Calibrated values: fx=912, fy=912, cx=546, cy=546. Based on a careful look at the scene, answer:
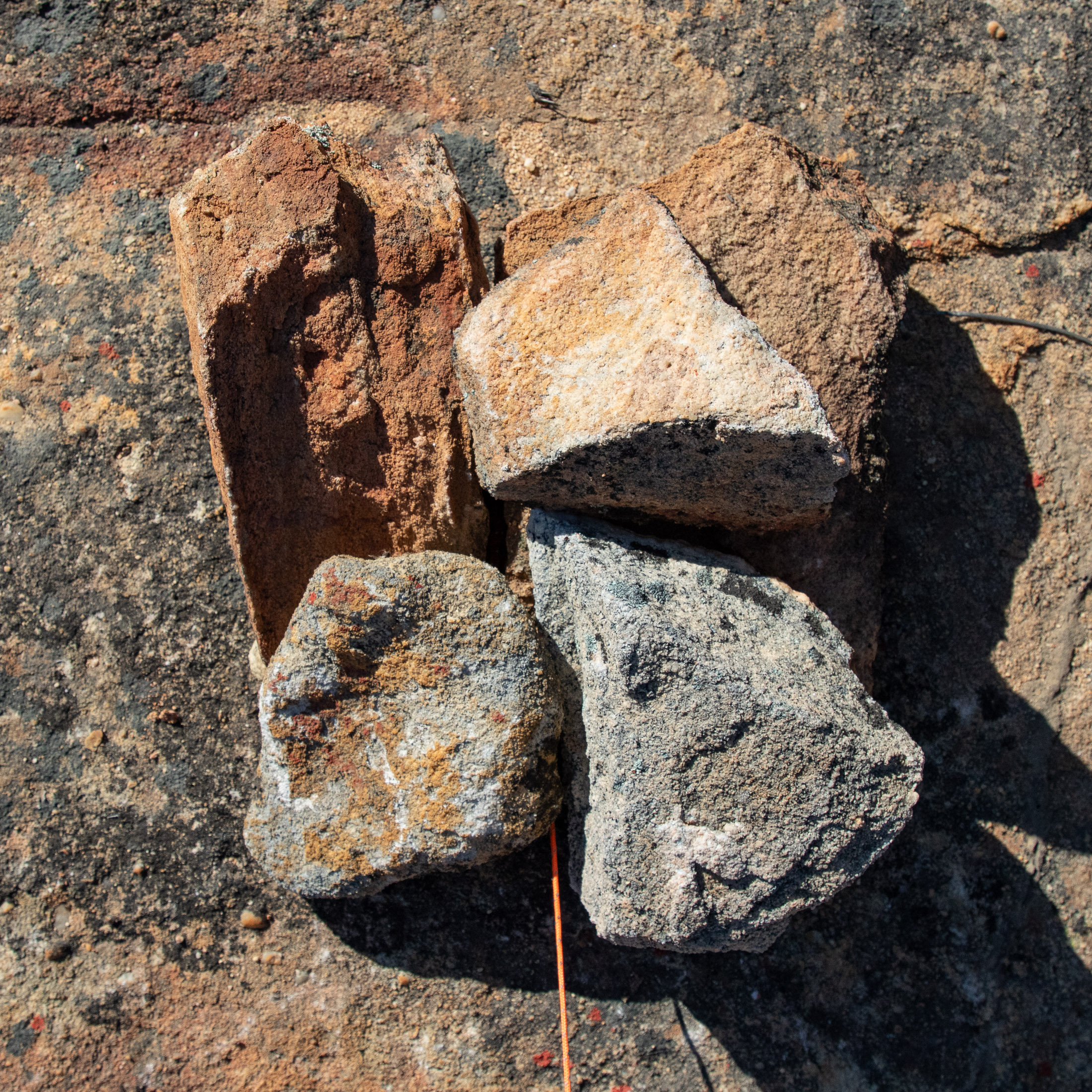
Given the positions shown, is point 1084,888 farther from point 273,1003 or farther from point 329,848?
point 273,1003

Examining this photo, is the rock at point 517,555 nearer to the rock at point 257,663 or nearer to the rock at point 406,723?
the rock at point 406,723

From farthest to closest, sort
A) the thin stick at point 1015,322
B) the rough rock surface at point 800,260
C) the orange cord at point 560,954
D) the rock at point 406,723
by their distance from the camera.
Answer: the thin stick at point 1015,322, the orange cord at point 560,954, the rough rock surface at point 800,260, the rock at point 406,723

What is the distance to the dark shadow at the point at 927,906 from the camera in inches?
83.4

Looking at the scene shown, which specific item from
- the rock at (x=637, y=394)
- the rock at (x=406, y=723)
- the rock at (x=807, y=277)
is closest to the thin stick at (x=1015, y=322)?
the rock at (x=807, y=277)

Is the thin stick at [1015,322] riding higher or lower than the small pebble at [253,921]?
higher

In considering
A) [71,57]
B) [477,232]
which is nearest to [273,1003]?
[477,232]

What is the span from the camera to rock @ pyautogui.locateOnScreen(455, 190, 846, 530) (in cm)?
155

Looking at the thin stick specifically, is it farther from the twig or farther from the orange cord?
the orange cord

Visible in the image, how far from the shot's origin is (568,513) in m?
1.77

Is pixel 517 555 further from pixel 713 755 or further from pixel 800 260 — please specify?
pixel 800 260

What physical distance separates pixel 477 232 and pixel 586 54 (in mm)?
644

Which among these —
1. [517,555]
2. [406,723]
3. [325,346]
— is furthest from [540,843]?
[325,346]

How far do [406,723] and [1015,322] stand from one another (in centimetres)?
175

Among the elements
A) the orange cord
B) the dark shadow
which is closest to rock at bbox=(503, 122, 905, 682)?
the dark shadow
